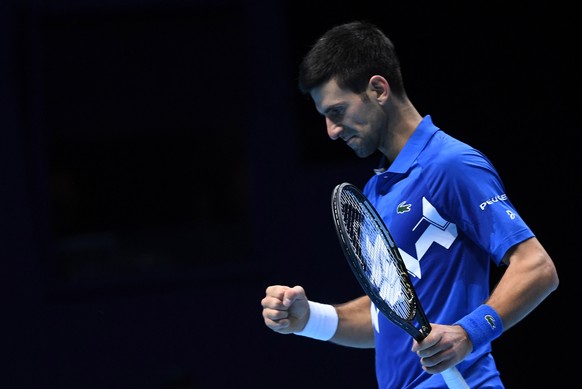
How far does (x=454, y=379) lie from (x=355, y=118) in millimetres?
Result: 705

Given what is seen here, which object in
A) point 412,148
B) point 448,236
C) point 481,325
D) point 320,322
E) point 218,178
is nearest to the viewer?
point 481,325

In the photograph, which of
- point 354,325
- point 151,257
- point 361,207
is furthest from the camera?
point 151,257

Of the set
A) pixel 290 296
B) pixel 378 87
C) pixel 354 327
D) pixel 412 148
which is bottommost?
pixel 354 327

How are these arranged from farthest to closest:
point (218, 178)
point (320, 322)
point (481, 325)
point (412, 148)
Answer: point (218, 178)
point (320, 322)
point (412, 148)
point (481, 325)

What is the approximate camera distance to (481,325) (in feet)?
7.37

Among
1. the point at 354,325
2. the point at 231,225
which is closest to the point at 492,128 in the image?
the point at 231,225

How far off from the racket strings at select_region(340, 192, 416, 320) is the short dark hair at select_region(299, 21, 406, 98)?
34 centimetres

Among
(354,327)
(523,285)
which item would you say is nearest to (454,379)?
(523,285)

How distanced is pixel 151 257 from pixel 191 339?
458mm

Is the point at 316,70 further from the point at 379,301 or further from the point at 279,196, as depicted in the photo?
the point at 279,196

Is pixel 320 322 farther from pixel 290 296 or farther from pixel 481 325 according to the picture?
pixel 481 325

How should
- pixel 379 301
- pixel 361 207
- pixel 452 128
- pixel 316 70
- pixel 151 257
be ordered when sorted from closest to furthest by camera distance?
pixel 379 301, pixel 361 207, pixel 316 70, pixel 452 128, pixel 151 257

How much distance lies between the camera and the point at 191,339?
469cm

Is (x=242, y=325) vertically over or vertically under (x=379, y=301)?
under
